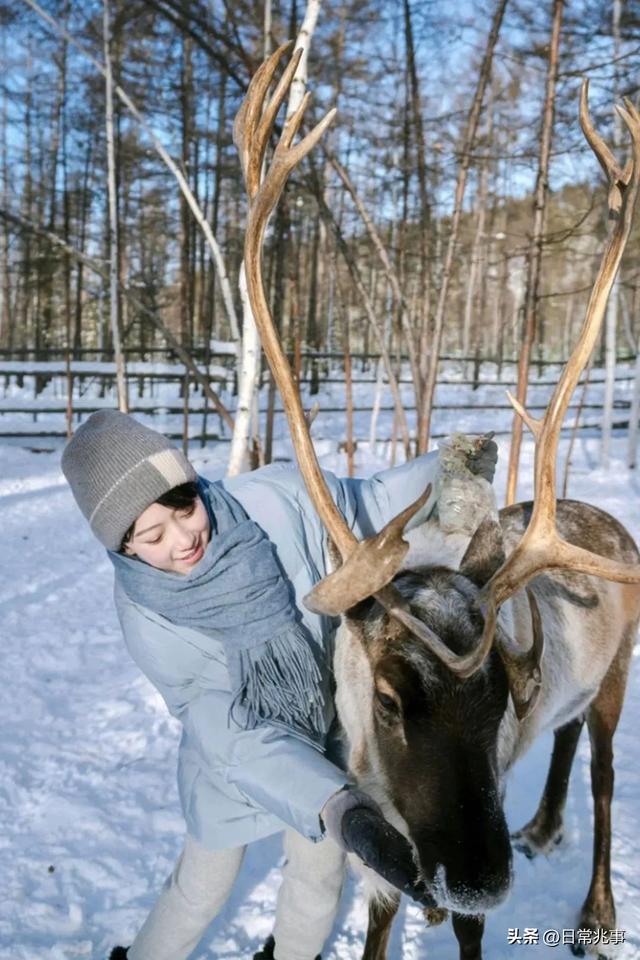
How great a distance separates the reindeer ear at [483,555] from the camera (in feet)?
6.81

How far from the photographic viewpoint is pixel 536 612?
193 centimetres

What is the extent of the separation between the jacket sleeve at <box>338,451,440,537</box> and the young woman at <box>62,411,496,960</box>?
0.24m

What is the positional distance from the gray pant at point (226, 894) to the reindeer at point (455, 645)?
0.25 meters

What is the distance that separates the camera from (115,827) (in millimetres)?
3041

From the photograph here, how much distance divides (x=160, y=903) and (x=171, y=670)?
Result: 73 centimetres

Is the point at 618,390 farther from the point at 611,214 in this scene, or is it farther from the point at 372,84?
the point at 611,214

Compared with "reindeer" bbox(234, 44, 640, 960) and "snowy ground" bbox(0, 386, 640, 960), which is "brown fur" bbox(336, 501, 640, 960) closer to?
"reindeer" bbox(234, 44, 640, 960)

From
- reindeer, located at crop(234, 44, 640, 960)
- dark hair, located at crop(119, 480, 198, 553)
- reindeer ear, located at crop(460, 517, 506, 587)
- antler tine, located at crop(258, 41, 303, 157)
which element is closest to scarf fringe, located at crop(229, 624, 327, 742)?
reindeer, located at crop(234, 44, 640, 960)

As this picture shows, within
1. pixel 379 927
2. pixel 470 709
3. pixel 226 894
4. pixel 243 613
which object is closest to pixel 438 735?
pixel 470 709

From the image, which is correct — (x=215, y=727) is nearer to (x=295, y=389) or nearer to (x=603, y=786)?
(x=295, y=389)

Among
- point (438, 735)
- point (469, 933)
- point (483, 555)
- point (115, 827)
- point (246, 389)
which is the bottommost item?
point (115, 827)

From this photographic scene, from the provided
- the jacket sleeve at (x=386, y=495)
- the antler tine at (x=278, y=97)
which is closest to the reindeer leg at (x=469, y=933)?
the jacket sleeve at (x=386, y=495)

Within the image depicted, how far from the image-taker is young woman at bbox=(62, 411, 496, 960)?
1.83 metres

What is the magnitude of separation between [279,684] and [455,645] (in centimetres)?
46
